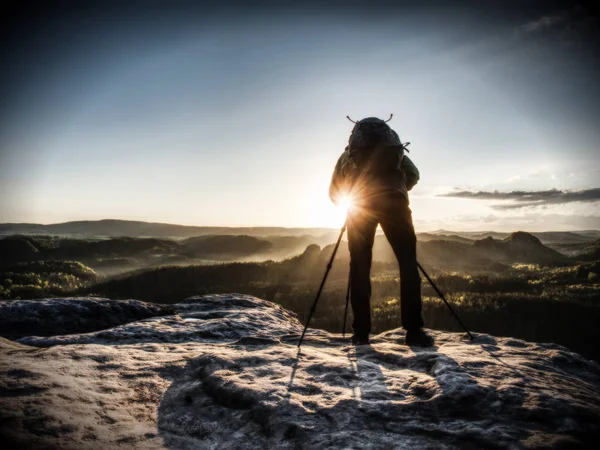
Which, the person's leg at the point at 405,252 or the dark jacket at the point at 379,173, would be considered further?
the dark jacket at the point at 379,173

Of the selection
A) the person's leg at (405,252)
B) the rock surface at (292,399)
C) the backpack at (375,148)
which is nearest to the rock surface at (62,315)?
the rock surface at (292,399)

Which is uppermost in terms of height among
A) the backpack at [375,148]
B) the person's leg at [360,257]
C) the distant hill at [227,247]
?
the backpack at [375,148]

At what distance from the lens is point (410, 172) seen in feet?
18.5

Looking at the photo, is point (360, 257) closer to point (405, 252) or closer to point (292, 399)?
point (405, 252)

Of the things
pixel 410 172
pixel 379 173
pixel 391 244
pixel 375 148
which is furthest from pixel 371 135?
pixel 391 244

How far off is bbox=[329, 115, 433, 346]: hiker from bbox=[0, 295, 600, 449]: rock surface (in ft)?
3.02

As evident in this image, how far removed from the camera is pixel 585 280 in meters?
18.5

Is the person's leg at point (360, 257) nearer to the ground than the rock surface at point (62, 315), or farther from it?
farther from it

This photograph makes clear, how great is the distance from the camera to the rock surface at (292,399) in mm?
1877

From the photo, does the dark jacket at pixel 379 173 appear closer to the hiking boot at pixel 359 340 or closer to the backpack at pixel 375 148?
the backpack at pixel 375 148

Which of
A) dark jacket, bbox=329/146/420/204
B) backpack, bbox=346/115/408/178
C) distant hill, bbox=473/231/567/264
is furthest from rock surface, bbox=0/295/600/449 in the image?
distant hill, bbox=473/231/567/264

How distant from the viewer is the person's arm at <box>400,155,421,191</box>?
221 inches

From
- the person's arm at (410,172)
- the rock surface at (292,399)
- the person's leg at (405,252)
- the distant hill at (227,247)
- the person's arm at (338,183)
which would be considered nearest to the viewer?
the rock surface at (292,399)

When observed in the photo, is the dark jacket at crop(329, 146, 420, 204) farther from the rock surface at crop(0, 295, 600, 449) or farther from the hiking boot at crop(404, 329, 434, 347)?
the rock surface at crop(0, 295, 600, 449)
